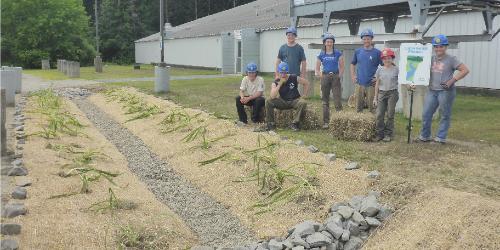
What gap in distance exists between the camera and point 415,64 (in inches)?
345

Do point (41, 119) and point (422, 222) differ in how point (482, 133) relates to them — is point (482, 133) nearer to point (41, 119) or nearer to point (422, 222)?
point (422, 222)

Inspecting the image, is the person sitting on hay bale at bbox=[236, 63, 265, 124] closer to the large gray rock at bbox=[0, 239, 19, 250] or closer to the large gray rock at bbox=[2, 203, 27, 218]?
the large gray rock at bbox=[2, 203, 27, 218]

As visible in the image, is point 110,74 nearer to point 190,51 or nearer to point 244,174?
point 190,51

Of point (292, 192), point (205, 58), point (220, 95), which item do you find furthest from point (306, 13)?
point (205, 58)

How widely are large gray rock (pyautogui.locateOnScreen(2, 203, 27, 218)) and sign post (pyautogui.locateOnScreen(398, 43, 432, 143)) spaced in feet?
19.5

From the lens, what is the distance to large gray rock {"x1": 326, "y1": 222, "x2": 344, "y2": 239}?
5316mm

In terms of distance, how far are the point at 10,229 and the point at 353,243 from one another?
3202mm

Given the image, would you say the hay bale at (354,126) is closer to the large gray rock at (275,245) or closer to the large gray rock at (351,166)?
the large gray rock at (351,166)

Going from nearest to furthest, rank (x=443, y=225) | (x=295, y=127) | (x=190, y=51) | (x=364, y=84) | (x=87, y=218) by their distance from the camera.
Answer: (x=443, y=225) → (x=87, y=218) → (x=364, y=84) → (x=295, y=127) → (x=190, y=51)

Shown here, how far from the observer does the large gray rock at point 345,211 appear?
5.58 meters

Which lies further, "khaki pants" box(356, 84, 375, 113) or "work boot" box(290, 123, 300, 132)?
"work boot" box(290, 123, 300, 132)

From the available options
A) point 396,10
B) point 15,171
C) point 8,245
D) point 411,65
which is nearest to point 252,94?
point 411,65

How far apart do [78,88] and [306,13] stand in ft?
34.0

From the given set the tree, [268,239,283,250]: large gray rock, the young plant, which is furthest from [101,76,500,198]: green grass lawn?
the tree
